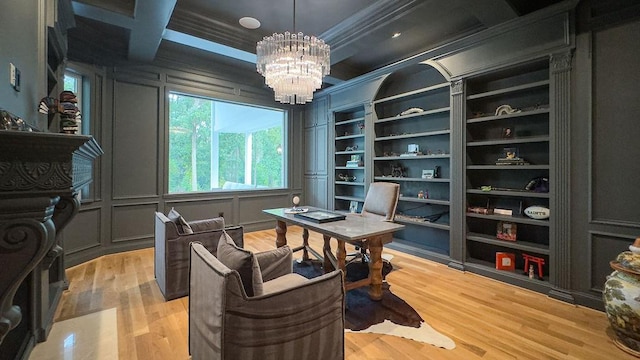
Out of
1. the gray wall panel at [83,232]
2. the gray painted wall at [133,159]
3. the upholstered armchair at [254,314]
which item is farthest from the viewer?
the gray painted wall at [133,159]

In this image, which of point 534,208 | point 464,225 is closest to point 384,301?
point 464,225

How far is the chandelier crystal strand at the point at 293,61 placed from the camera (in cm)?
264

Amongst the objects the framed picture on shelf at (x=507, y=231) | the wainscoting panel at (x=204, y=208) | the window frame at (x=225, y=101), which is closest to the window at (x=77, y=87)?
the window frame at (x=225, y=101)

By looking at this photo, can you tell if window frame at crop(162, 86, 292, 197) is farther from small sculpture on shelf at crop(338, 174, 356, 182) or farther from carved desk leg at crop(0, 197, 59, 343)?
carved desk leg at crop(0, 197, 59, 343)

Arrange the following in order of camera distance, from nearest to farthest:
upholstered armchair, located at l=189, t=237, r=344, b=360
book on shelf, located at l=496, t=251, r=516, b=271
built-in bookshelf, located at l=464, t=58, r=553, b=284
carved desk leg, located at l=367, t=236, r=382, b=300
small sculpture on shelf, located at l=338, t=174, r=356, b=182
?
upholstered armchair, located at l=189, t=237, r=344, b=360 < carved desk leg, located at l=367, t=236, r=382, b=300 < built-in bookshelf, located at l=464, t=58, r=553, b=284 < book on shelf, located at l=496, t=251, r=516, b=271 < small sculpture on shelf, located at l=338, t=174, r=356, b=182

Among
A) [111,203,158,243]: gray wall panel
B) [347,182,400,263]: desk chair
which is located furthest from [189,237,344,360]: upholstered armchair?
[111,203,158,243]: gray wall panel

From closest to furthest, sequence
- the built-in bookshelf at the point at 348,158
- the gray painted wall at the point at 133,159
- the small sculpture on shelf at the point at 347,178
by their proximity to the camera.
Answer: the gray painted wall at the point at 133,159 → the built-in bookshelf at the point at 348,158 → the small sculpture on shelf at the point at 347,178

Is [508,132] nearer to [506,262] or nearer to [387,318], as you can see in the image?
[506,262]

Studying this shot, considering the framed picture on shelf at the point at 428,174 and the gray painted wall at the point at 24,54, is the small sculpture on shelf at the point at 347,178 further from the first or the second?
the gray painted wall at the point at 24,54

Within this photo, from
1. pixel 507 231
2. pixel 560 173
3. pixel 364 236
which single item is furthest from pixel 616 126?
pixel 364 236

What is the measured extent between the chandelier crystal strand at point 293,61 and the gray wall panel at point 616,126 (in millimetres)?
2458

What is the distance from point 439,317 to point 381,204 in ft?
4.38

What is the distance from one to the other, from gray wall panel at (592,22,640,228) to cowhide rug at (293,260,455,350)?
6.02 feet

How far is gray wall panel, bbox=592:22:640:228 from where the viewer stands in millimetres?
2299
